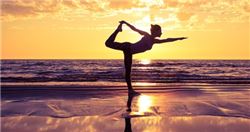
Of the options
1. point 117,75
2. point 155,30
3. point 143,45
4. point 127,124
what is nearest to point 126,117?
point 127,124

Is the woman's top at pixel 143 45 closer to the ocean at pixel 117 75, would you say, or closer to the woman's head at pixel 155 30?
the woman's head at pixel 155 30

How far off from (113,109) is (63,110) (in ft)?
4.52

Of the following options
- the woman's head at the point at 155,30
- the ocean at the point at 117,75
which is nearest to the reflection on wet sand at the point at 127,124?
the woman's head at the point at 155,30

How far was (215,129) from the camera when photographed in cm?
773

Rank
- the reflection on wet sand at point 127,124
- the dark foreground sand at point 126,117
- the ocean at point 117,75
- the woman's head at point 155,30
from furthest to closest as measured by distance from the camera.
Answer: the ocean at point 117,75
the woman's head at point 155,30
the dark foreground sand at point 126,117
the reflection on wet sand at point 127,124

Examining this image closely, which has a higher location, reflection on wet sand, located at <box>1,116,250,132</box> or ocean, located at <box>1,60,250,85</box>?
reflection on wet sand, located at <box>1,116,250,132</box>

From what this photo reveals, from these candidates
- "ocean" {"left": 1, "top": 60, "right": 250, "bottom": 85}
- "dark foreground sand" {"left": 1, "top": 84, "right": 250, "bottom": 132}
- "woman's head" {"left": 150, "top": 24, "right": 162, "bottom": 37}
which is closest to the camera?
"dark foreground sand" {"left": 1, "top": 84, "right": 250, "bottom": 132}

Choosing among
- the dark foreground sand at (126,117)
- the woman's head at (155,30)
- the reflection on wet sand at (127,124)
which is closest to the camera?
the reflection on wet sand at (127,124)

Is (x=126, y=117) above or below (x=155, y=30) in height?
below

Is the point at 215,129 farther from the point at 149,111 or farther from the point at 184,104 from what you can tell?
the point at 184,104

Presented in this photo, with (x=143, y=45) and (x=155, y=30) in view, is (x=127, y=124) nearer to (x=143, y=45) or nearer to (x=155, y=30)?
(x=143, y=45)

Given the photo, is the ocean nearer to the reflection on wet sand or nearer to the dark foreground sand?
the dark foreground sand

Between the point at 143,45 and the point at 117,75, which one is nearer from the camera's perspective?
the point at 143,45

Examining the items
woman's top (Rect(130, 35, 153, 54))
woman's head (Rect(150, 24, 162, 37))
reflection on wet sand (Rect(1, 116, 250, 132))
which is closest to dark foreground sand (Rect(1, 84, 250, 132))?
reflection on wet sand (Rect(1, 116, 250, 132))
